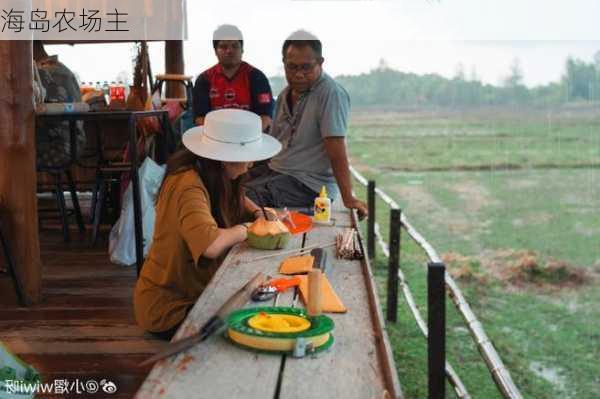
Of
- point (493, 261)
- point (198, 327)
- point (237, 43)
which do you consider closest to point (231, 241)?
point (198, 327)

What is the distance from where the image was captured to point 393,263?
512cm

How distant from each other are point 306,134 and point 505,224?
15.3 metres

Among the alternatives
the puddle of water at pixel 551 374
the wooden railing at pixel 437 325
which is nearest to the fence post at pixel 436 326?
the wooden railing at pixel 437 325

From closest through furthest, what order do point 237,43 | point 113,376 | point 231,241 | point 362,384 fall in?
point 362,384
point 231,241
point 113,376
point 237,43

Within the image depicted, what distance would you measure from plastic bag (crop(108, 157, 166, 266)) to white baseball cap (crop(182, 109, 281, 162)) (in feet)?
5.71

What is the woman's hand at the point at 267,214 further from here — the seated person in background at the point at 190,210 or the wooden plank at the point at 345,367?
the wooden plank at the point at 345,367

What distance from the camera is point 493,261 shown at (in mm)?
15195

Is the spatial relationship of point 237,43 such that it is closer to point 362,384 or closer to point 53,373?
point 53,373

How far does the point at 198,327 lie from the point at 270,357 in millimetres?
246

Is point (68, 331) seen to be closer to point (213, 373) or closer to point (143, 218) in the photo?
point (143, 218)

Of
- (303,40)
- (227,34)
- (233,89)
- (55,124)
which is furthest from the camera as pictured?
(55,124)

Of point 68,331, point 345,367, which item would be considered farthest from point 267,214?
point 345,367

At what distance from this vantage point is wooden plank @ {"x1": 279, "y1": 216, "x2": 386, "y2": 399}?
3.98 feet

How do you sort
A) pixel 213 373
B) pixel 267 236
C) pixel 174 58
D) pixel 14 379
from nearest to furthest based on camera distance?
1. pixel 213 373
2. pixel 14 379
3. pixel 267 236
4. pixel 174 58
